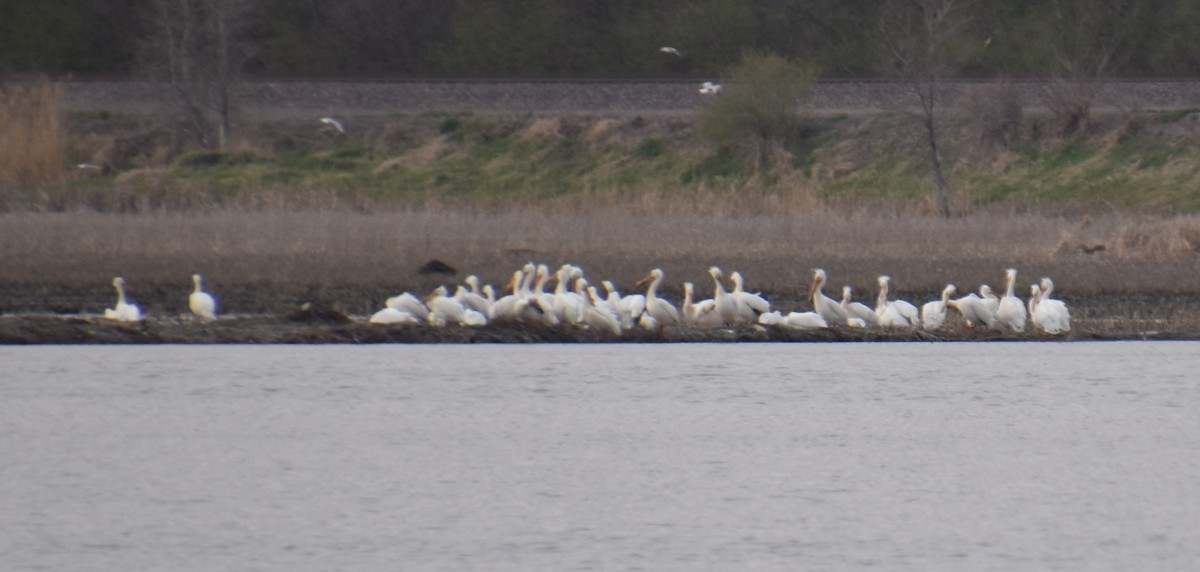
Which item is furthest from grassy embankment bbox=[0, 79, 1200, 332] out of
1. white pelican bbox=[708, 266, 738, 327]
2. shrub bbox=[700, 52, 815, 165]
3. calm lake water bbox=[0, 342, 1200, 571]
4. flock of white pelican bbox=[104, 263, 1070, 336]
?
calm lake water bbox=[0, 342, 1200, 571]

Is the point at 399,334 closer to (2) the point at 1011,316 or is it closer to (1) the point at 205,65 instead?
(2) the point at 1011,316

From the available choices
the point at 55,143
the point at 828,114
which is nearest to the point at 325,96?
the point at 55,143

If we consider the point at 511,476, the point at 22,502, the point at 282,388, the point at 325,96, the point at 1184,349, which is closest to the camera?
the point at 22,502

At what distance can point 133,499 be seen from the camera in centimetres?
844

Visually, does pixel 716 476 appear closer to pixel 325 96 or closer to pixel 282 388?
pixel 282 388

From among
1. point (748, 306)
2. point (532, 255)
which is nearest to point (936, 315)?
point (748, 306)

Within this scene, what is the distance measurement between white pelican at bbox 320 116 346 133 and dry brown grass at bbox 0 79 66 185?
6.02m

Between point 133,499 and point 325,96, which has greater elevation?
point 325,96

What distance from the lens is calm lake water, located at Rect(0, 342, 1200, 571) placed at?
7.50 meters

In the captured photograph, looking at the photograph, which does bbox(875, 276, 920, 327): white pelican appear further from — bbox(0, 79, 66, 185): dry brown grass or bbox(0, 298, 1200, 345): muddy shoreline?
bbox(0, 79, 66, 185): dry brown grass

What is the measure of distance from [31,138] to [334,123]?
23.8 feet

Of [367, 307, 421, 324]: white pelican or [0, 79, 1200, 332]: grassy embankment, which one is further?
[0, 79, 1200, 332]: grassy embankment

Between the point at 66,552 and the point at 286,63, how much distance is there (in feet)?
154

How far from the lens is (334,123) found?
128ft
